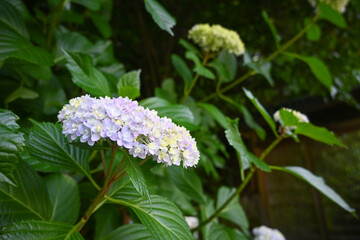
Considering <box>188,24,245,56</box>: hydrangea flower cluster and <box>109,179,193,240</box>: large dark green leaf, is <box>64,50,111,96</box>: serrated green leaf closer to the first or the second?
<box>109,179,193,240</box>: large dark green leaf

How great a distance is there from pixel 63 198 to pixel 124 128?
0.38m

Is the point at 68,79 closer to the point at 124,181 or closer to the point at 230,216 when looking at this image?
the point at 124,181

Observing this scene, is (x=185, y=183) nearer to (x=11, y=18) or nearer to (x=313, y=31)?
(x=11, y=18)

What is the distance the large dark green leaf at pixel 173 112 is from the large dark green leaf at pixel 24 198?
0.91 ft

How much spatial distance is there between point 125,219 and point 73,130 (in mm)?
629

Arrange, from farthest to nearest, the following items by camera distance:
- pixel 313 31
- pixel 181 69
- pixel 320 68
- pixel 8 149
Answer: pixel 313 31 < pixel 320 68 < pixel 181 69 < pixel 8 149

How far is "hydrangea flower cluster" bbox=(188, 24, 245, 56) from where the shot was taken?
4.15 feet

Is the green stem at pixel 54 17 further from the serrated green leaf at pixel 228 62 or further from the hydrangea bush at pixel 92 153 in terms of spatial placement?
the serrated green leaf at pixel 228 62

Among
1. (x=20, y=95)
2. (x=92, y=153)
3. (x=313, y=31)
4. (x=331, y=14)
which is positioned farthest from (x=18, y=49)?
(x=313, y=31)

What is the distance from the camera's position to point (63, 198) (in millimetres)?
706

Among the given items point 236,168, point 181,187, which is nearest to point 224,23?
point 181,187

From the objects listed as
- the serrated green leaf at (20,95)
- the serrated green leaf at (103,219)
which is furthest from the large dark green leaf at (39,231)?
the serrated green leaf at (20,95)

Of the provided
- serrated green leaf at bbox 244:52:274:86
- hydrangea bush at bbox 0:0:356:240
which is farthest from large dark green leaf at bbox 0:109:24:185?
serrated green leaf at bbox 244:52:274:86

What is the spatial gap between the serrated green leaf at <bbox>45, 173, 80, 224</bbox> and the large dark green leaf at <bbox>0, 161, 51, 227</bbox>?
56mm
